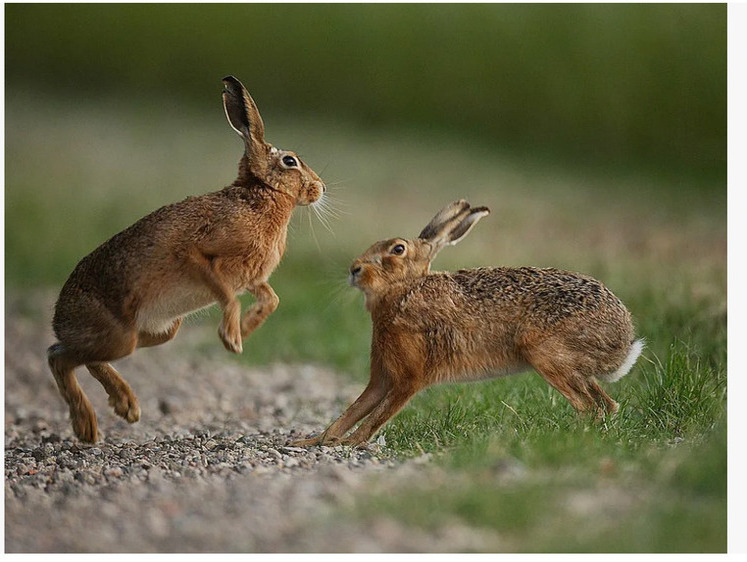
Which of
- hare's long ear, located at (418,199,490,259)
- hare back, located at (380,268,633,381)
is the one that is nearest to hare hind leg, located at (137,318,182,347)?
hare back, located at (380,268,633,381)

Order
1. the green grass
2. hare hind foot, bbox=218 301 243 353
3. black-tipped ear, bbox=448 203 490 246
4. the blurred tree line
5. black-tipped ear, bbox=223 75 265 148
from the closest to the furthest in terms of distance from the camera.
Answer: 1. the green grass
2. hare hind foot, bbox=218 301 243 353
3. black-tipped ear, bbox=223 75 265 148
4. black-tipped ear, bbox=448 203 490 246
5. the blurred tree line

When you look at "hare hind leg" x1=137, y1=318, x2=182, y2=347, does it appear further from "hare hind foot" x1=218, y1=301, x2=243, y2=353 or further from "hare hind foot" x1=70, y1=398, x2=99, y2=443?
"hare hind foot" x1=218, y1=301, x2=243, y2=353

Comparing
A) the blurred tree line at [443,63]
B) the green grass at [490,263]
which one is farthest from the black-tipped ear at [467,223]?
the blurred tree line at [443,63]

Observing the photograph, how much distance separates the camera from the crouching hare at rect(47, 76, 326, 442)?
231 inches

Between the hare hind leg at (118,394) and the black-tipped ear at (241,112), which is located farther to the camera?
the hare hind leg at (118,394)

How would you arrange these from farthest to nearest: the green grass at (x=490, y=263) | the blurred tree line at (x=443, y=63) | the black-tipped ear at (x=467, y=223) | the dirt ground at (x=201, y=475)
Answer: the blurred tree line at (x=443, y=63) < the black-tipped ear at (x=467, y=223) < the green grass at (x=490, y=263) < the dirt ground at (x=201, y=475)

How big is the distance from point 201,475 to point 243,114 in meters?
2.01

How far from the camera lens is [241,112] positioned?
6.11m

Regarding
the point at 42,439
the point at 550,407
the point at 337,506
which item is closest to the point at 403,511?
the point at 337,506

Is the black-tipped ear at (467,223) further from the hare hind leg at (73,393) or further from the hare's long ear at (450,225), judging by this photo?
the hare hind leg at (73,393)

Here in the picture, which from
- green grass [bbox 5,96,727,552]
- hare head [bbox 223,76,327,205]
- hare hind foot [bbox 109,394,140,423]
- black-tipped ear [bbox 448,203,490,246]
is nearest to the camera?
green grass [bbox 5,96,727,552]

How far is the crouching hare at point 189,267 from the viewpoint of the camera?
19.2 feet

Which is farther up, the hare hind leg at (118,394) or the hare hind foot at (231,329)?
the hare hind foot at (231,329)

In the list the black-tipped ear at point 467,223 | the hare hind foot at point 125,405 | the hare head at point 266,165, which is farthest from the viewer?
the hare hind foot at point 125,405
